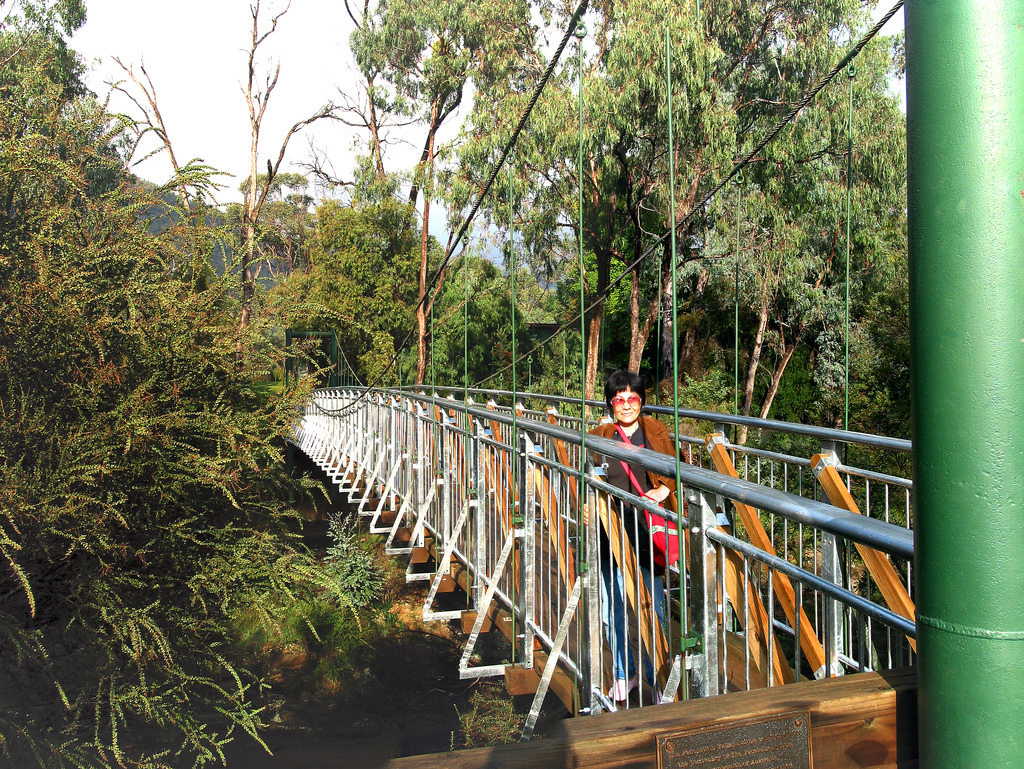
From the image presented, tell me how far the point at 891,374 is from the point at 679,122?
5.47 metres

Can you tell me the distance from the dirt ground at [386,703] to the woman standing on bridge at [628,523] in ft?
15.6

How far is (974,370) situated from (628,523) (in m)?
2.03

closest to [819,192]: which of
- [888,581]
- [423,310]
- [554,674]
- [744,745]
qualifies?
[423,310]

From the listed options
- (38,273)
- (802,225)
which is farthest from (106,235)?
(802,225)

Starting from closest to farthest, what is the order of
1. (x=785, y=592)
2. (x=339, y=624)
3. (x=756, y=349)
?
1. (x=785, y=592)
2. (x=339, y=624)
3. (x=756, y=349)

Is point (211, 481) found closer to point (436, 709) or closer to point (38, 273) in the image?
point (38, 273)

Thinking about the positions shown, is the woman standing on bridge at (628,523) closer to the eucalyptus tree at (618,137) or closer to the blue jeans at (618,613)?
the blue jeans at (618,613)

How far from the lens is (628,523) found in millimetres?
2939

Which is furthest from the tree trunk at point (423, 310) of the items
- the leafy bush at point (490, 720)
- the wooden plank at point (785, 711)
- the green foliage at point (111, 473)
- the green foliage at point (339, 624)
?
the wooden plank at point (785, 711)

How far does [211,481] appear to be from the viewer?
526 centimetres

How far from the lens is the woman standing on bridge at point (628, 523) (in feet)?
8.97

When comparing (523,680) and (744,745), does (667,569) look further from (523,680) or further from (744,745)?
(523,680)

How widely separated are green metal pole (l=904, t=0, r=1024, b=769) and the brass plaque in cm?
16

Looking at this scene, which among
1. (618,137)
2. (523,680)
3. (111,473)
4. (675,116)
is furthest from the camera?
(618,137)
